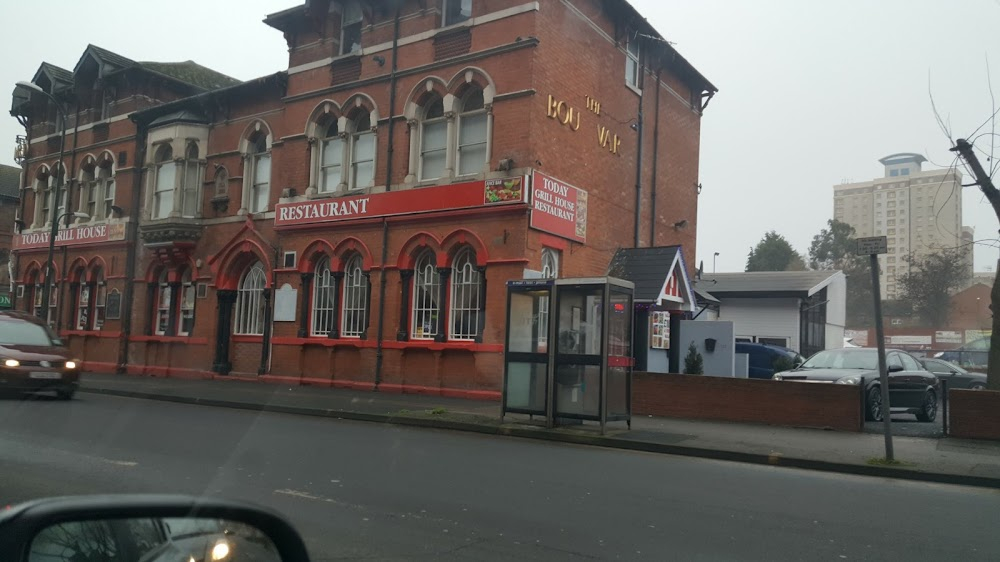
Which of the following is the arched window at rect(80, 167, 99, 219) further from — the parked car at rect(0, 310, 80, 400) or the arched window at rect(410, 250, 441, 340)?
the arched window at rect(410, 250, 441, 340)

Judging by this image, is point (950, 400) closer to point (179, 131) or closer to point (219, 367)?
point (219, 367)

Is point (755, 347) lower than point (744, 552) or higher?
higher

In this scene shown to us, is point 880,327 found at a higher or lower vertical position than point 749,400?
higher

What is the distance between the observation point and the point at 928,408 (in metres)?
16.7

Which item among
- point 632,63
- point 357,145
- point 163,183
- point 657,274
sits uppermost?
point 632,63

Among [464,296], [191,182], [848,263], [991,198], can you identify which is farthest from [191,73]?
[848,263]

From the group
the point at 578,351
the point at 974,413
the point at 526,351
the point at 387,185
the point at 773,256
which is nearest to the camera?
Result: the point at 974,413

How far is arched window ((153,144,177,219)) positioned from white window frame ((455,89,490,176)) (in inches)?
476

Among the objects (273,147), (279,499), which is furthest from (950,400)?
(273,147)

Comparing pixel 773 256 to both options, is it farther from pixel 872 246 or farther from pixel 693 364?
pixel 872 246

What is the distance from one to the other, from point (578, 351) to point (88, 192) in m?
25.1

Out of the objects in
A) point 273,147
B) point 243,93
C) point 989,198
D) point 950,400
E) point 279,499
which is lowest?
point 279,499

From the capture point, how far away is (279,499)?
777cm

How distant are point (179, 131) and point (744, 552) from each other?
25.1 meters
